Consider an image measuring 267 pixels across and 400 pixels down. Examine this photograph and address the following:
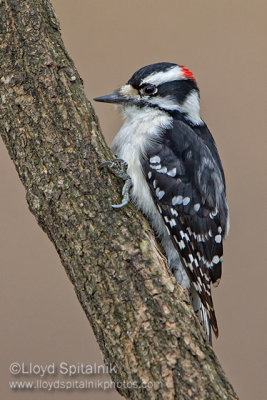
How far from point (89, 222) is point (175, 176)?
62 centimetres

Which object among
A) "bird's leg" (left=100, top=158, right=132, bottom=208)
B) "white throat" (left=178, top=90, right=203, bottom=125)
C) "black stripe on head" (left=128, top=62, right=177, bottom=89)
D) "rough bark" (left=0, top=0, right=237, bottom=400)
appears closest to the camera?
"rough bark" (left=0, top=0, right=237, bottom=400)

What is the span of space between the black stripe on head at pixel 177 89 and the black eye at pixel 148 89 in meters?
0.02

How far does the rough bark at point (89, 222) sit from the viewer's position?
150cm

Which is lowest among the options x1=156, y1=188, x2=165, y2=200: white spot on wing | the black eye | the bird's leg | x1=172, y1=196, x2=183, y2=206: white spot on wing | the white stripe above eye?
x1=172, y1=196, x2=183, y2=206: white spot on wing

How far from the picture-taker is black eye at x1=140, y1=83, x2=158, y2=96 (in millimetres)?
2262

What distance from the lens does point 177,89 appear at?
2330 mm

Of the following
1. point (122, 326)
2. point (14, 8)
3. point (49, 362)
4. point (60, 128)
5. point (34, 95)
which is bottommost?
point (49, 362)

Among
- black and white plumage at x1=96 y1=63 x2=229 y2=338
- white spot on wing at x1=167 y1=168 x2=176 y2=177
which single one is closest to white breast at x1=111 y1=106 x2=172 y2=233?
black and white plumage at x1=96 y1=63 x2=229 y2=338

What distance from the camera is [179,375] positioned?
1.46 meters

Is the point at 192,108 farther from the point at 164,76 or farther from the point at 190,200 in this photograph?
the point at 190,200

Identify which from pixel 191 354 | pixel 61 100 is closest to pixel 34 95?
pixel 61 100

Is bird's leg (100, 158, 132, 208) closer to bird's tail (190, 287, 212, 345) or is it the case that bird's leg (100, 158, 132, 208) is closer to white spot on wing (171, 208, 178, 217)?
white spot on wing (171, 208, 178, 217)

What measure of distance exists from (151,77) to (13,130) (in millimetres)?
803

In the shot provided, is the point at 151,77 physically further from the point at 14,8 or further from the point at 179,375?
the point at 179,375
